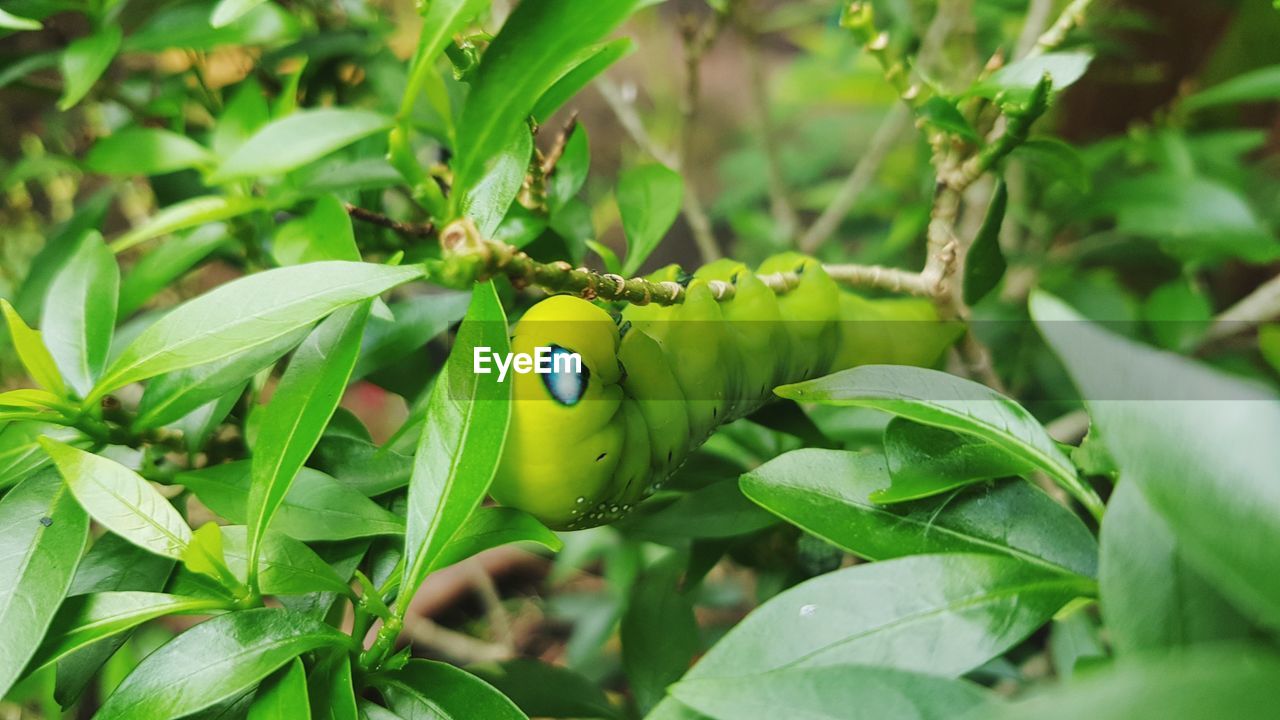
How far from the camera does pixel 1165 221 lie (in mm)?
1068

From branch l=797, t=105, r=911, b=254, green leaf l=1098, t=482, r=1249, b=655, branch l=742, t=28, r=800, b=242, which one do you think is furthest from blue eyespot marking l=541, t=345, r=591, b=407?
branch l=742, t=28, r=800, b=242

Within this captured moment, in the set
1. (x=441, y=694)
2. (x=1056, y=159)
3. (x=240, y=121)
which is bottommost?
(x=441, y=694)

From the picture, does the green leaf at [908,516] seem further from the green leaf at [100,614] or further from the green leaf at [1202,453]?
the green leaf at [100,614]

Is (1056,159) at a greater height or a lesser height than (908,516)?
greater

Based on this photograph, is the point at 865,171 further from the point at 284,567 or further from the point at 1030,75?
the point at 284,567

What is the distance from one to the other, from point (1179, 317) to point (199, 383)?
1.25m

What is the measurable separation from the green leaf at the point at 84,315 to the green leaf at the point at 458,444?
31 cm

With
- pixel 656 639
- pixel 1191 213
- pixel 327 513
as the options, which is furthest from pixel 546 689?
pixel 1191 213

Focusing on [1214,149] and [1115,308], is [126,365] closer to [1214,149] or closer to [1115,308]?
[1115,308]

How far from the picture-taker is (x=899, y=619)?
1.43 ft

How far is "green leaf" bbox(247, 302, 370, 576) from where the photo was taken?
1.67ft

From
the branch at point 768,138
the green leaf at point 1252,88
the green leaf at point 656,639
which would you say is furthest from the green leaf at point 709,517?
the green leaf at point 1252,88

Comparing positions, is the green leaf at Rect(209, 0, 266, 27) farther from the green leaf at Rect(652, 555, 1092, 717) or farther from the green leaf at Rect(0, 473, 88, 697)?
the green leaf at Rect(652, 555, 1092, 717)

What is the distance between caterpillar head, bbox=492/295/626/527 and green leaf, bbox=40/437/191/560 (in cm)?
21
